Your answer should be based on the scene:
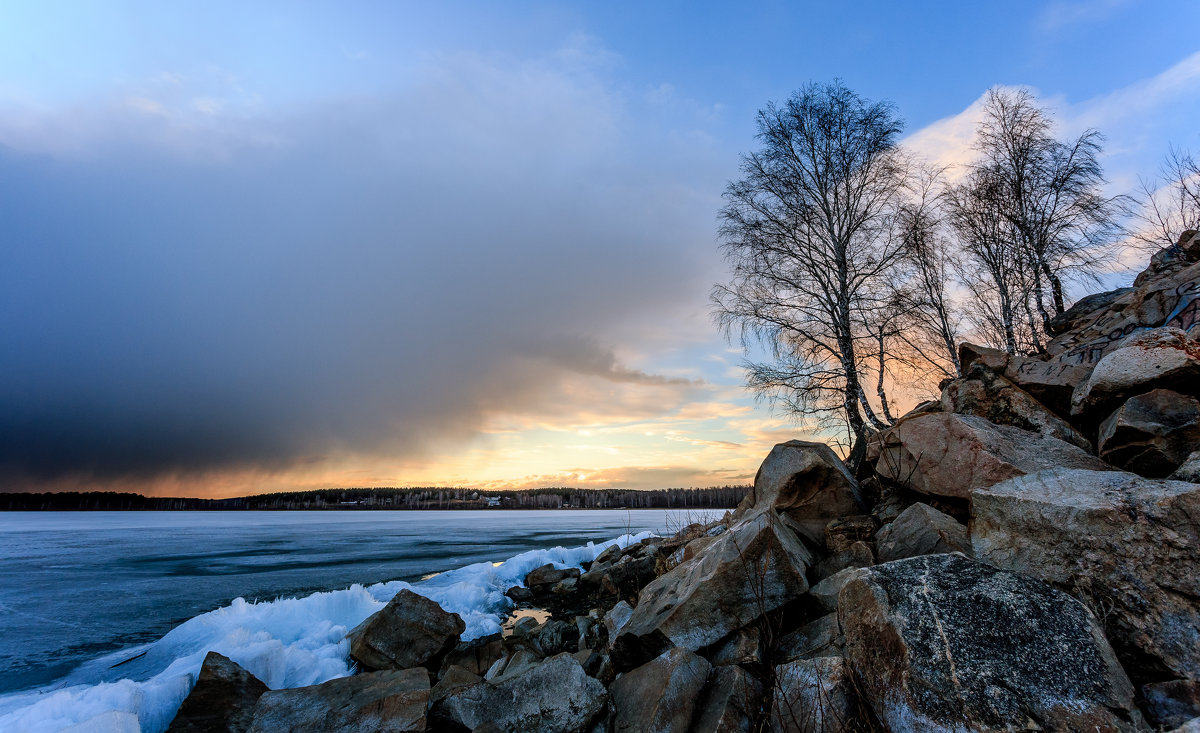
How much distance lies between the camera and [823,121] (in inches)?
663

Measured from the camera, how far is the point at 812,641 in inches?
205

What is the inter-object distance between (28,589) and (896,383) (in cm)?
2702

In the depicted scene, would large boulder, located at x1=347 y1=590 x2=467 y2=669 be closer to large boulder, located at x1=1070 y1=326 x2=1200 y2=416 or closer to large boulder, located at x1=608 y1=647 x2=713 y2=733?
large boulder, located at x1=608 y1=647 x2=713 y2=733

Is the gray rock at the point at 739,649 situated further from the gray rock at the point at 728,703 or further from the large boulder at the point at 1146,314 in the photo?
the large boulder at the point at 1146,314

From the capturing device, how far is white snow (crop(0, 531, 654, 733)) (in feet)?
20.8

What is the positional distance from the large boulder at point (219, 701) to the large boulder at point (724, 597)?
4598mm

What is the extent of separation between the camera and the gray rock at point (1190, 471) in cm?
462

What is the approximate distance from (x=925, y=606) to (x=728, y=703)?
1886 millimetres

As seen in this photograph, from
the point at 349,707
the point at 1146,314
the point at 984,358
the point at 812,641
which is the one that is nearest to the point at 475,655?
the point at 349,707

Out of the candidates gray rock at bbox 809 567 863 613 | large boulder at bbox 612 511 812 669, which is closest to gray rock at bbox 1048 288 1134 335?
gray rock at bbox 809 567 863 613

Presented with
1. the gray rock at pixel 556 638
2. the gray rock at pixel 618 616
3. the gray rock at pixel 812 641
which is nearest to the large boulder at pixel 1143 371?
the gray rock at pixel 812 641

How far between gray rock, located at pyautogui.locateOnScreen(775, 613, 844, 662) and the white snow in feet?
23.5

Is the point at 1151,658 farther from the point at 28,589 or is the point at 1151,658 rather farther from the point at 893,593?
the point at 28,589

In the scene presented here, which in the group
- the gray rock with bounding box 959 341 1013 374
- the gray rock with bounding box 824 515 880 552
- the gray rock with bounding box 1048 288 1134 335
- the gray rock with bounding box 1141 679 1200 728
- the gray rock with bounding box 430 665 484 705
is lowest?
the gray rock with bounding box 430 665 484 705
